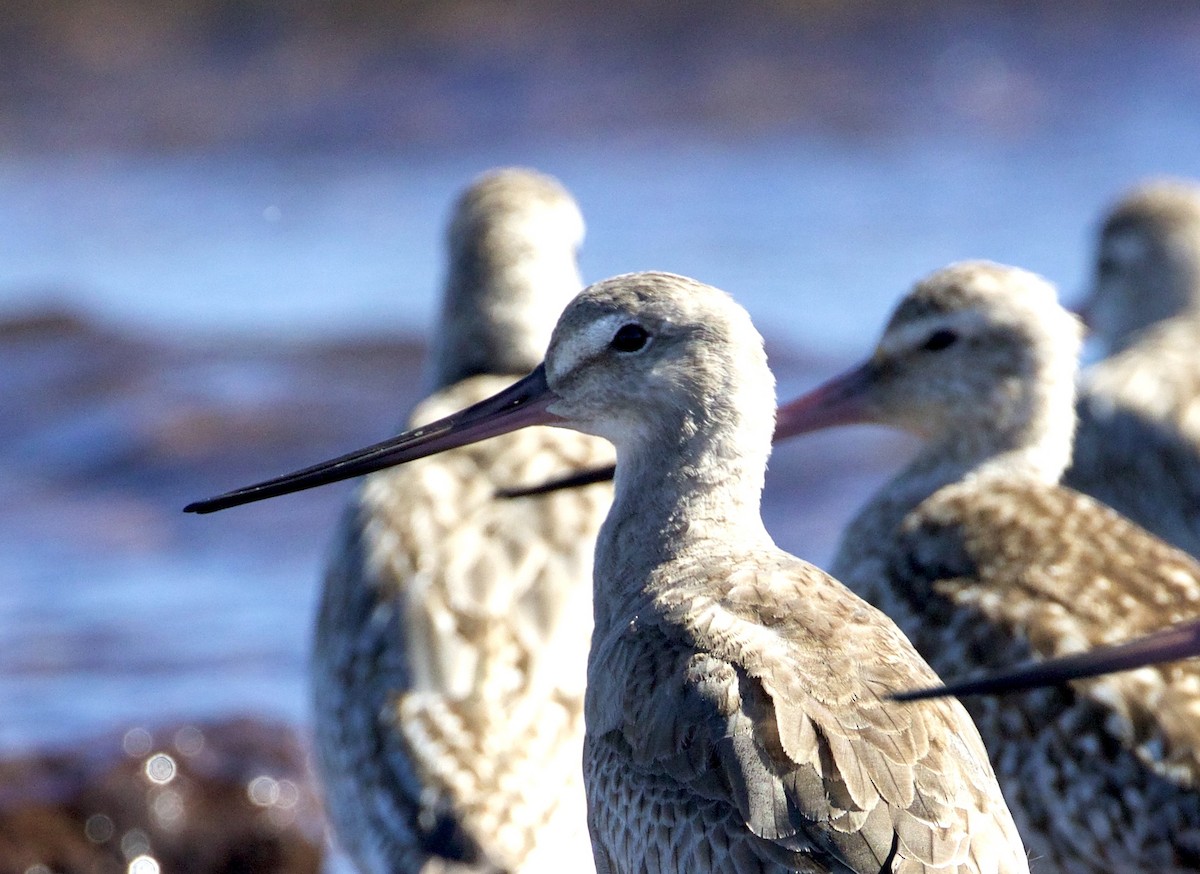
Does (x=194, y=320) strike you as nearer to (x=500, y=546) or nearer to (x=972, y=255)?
(x=972, y=255)

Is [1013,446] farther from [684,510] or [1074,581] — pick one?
[684,510]

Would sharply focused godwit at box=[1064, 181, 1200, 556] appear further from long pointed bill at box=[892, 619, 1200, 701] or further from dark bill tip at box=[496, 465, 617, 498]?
long pointed bill at box=[892, 619, 1200, 701]

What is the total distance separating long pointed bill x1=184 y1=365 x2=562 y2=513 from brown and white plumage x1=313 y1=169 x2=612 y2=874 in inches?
23.9

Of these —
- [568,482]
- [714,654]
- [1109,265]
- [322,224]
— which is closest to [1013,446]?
[568,482]

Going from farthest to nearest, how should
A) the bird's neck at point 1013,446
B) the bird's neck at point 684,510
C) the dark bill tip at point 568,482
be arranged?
the bird's neck at point 1013,446, the dark bill tip at point 568,482, the bird's neck at point 684,510

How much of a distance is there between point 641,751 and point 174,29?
15634mm

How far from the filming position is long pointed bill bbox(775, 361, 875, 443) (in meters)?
5.70

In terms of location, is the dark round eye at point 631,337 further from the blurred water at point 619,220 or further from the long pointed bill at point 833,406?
the blurred water at point 619,220

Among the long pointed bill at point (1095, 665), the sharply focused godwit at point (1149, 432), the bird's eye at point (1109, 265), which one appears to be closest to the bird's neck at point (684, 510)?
the long pointed bill at point (1095, 665)

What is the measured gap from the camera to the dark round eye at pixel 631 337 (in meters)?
4.03

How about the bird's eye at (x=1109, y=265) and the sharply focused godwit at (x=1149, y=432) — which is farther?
the bird's eye at (x=1109, y=265)

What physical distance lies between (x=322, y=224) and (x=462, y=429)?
10.9 meters

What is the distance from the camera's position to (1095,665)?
3184 millimetres

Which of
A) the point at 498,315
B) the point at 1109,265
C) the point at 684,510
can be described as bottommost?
the point at 1109,265
